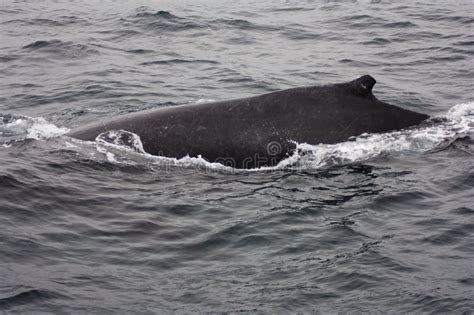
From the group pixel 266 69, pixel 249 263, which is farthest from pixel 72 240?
pixel 266 69

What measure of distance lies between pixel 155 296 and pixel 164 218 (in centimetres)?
199

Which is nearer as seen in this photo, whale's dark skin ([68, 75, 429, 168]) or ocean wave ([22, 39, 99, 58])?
whale's dark skin ([68, 75, 429, 168])

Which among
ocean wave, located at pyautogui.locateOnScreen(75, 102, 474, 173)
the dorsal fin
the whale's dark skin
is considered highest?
the dorsal fin

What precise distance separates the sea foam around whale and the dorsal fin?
630mm

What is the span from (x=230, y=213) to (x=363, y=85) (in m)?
2.96

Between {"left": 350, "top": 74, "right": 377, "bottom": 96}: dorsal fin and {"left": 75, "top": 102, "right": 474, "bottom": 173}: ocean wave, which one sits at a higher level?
{"left": 350, "top": 74, "right": 377, "bottom": 96}: dorsal fin

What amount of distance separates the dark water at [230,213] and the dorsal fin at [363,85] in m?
0.71

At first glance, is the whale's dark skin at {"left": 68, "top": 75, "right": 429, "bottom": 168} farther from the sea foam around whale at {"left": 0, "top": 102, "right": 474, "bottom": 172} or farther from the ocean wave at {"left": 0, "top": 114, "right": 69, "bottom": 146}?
the ocean wave at {"left": 0, "top": 114, "right": 69, "bottom": 146}

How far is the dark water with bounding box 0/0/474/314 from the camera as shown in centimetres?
754

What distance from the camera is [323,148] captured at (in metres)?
11.1

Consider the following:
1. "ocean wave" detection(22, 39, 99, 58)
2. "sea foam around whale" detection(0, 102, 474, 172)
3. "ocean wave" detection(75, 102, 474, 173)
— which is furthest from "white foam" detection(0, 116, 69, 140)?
"ocean wave" detection(22, 39, 99, 58)

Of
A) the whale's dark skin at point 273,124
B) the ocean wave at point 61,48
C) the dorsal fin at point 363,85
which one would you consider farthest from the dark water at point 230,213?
the ocean wave at point 61,48

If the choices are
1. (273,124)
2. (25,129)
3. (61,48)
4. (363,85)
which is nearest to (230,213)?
(273,124)

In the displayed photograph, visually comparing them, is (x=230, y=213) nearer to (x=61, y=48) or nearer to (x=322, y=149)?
(x=322, y=149)
